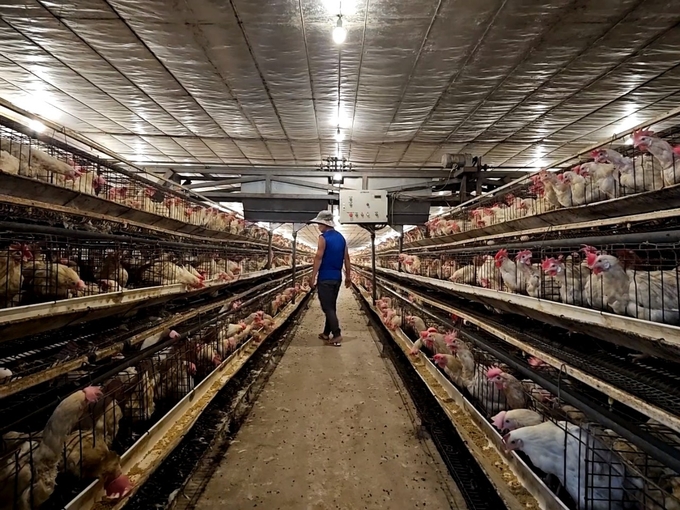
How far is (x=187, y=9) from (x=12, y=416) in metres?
2.78

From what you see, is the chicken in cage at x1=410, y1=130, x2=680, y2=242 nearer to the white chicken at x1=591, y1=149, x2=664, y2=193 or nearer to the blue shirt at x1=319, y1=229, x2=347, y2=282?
the white chicken at x1=591, y1=149, x2=664, y2=193

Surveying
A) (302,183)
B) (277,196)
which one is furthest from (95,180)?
(302,183)

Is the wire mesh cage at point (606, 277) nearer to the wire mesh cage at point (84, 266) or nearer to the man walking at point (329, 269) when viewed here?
the wire mesh cage at point (84, 266)

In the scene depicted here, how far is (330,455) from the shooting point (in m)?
2.45

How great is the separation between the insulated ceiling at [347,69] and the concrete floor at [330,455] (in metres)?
3.02

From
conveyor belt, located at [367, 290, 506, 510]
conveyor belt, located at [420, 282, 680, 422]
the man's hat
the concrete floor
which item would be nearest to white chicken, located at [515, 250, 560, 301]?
conveyor belt, located at [420, 282, 680, 422]

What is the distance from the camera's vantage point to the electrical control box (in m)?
6.07

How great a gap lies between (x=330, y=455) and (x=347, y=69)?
3290mm

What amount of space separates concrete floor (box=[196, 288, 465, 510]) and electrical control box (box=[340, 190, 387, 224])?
2.68 m

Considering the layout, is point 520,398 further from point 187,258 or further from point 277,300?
point 277,300

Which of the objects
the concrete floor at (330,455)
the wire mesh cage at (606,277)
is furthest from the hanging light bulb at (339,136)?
the concrete floor at (330,455)

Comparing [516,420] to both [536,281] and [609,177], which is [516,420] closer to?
[536,281]

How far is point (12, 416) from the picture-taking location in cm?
155

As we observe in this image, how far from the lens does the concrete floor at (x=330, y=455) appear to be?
6.59 feet
